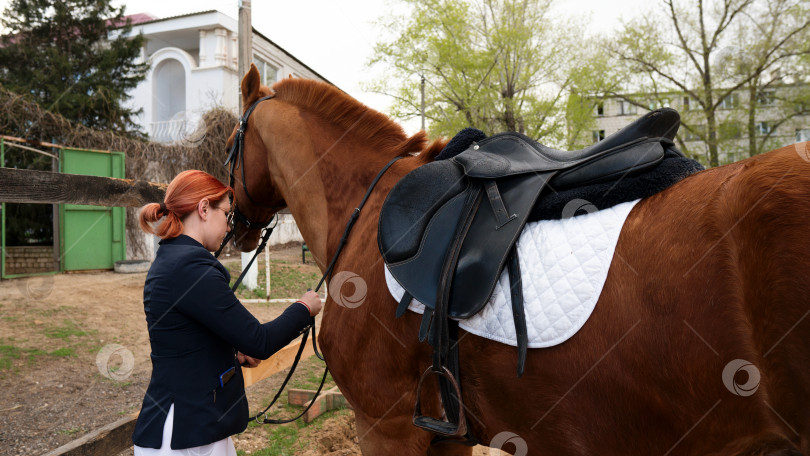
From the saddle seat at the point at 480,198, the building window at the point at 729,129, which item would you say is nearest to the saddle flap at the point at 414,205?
the saddle seat at the point at 480,198

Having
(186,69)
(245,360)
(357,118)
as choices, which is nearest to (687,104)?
(186,69)

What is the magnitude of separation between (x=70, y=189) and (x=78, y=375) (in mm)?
2283

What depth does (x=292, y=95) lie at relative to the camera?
2.68 metres

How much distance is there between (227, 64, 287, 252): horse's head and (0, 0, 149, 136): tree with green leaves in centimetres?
1264

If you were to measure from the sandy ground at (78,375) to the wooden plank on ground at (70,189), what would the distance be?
171cm

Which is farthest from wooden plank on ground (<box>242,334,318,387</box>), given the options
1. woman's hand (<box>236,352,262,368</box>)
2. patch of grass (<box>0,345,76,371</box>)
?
patch of grass (<box>0,345,76,371</box>)

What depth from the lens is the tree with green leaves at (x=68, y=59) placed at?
13.0 m

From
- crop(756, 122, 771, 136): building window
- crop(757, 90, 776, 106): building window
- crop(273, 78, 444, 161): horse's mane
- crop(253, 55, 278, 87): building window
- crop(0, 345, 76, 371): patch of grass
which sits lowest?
crop(0, 345, 76, 371): patch of grass

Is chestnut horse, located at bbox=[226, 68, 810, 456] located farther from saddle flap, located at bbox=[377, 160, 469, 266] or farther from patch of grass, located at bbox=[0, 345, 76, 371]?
patch of grass, located at bbox=[0, 345, 76, 371]

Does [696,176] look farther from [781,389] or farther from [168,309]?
[168,309]

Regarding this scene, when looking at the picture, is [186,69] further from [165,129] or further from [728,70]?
[728,70]

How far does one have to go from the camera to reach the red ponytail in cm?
184

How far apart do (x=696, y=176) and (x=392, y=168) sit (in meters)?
1.29

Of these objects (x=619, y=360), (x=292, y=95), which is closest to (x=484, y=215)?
(x=619, y=360)
